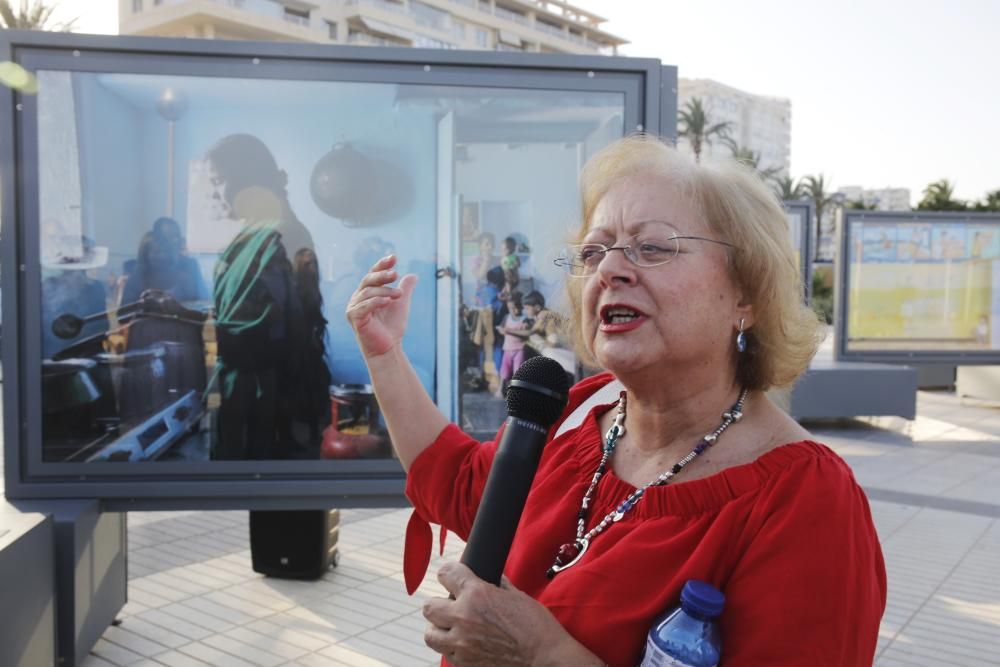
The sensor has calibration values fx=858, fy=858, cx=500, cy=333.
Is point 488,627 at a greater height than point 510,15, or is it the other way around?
point 510,15

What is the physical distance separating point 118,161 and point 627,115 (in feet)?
7.44

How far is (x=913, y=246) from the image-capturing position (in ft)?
39.1

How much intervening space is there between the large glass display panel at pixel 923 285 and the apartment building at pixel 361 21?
31.5m

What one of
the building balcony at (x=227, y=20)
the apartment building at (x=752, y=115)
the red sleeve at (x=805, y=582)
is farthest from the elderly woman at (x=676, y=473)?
the apartment building at (x=752, y=115)

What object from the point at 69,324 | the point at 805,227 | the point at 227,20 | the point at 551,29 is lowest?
the point at 69,324

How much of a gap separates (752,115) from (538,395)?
128 m

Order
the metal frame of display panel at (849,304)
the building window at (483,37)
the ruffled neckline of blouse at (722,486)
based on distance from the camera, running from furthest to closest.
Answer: the building window at (483,37) < the metal frame of display panel at (849,304) < the ruffled neckline of blouse at (722,486)

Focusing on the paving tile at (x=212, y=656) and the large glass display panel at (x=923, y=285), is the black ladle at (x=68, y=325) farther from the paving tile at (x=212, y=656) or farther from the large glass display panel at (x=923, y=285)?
the large glass display panel at (x=923, y=285)

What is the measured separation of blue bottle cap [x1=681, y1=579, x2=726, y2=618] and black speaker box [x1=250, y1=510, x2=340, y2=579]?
12.4 feet

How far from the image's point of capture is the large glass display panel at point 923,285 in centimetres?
1177

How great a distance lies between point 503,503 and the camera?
1325 millimetres

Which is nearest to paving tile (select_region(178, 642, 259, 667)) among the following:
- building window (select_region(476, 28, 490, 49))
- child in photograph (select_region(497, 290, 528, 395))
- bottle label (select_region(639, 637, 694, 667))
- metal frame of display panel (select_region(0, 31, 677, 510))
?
metal frame of display panel (select_region(0, 31, 677, 510))

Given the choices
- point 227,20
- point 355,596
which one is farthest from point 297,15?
point 355,596

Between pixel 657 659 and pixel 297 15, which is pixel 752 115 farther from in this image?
pixel 657 659
